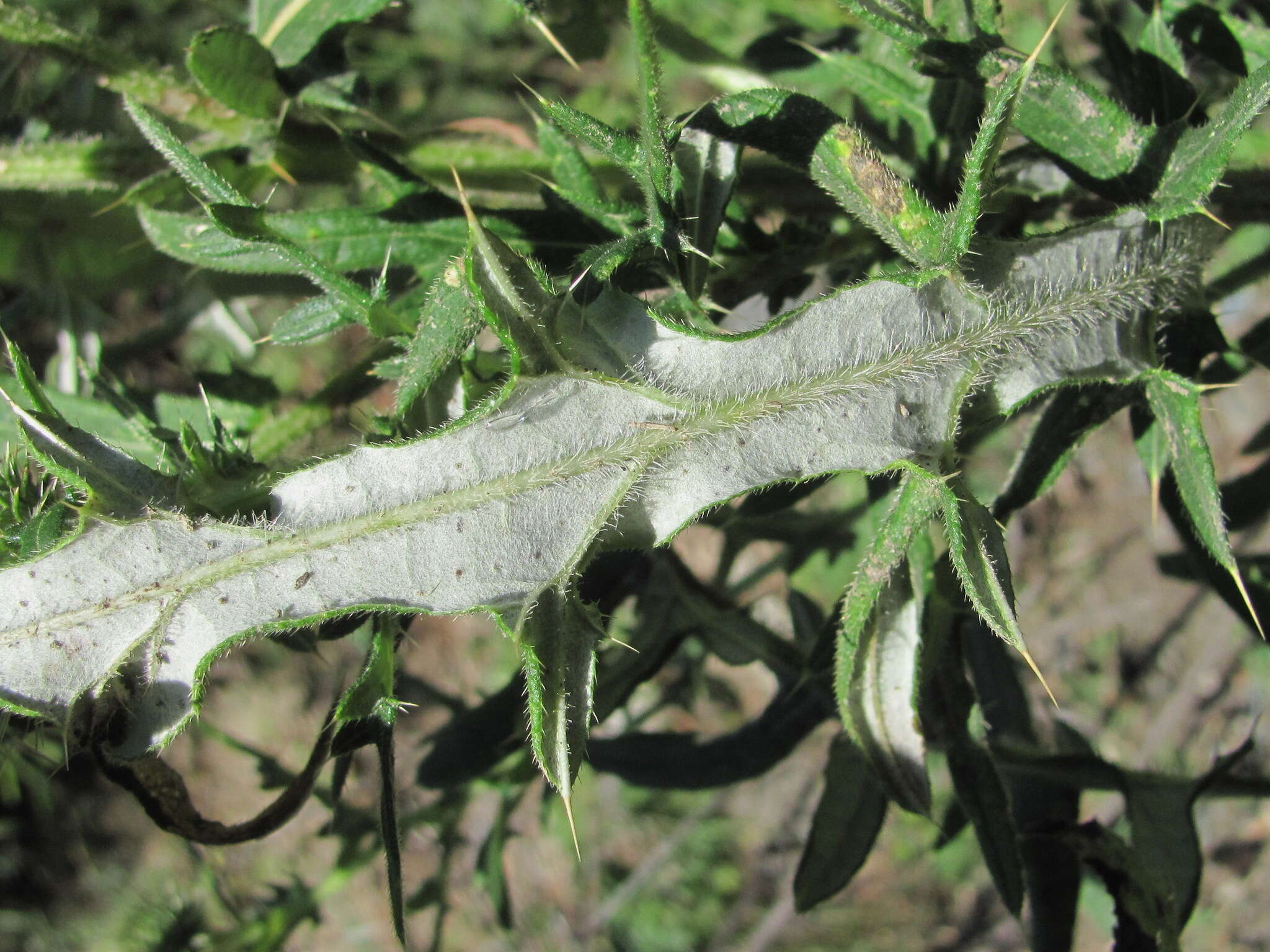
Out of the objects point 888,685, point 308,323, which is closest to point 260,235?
point 308,323

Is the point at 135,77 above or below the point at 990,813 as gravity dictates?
above

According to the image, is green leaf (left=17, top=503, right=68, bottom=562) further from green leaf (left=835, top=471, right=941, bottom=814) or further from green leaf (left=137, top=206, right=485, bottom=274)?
green leaf (left=835, top=471, right=941, bottom=814)

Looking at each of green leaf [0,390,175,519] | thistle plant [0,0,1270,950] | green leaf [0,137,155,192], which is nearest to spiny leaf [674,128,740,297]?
thistle plant [0,0,1270,950]

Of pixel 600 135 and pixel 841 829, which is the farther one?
pixel 841 829

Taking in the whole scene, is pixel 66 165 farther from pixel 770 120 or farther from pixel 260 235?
pixel 770 120

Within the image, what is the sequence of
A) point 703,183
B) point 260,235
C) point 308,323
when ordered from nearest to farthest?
point 260,235, point 703,183, point 308,323

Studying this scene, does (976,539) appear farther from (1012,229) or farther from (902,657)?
(1012,229)
